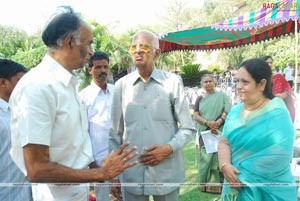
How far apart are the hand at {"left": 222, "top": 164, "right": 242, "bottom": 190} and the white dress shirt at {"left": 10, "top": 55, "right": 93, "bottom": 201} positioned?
105cm

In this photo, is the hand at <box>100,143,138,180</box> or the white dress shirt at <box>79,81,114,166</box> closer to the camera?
the hand at <box>100,143,138,180</box>

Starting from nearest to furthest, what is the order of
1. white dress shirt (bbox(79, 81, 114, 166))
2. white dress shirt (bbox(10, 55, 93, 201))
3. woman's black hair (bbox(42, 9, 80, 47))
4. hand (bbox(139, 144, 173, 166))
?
white dress shirt (bbox(10, 55, 93, 201))
woman's black hair (bbox(42, 9, 80, 47))
hand (bbox(139, 144, 173, 166))
white dress shirt (bbox(79, 81, 114, 166))

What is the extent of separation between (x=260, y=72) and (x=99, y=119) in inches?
67.0

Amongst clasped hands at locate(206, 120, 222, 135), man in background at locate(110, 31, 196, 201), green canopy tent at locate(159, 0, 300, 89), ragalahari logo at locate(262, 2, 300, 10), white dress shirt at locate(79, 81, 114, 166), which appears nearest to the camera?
man in background at locate(110, 31, 196, 201)

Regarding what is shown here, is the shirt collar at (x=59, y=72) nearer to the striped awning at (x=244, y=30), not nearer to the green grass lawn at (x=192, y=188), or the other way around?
the green grass lawn at (x=192, y=188)

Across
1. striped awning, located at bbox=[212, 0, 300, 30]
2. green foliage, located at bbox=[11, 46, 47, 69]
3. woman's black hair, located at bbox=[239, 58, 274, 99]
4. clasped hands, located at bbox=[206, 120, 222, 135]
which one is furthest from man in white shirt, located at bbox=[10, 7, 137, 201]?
green foliage, located at bbox=[11, 46, 47, 69]

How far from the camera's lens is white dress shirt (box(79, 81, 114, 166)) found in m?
3.16

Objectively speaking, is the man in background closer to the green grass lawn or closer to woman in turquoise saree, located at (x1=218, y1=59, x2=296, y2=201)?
woman in turquoise saree, located at (x1=218, y1=59, x2=296, y2=201)

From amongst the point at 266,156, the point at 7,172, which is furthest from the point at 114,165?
the point at 266,156

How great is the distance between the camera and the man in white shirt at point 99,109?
317 cm

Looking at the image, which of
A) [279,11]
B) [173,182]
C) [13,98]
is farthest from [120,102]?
[279,11]

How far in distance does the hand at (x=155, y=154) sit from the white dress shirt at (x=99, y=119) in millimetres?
1212

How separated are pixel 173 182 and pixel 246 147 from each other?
0.57 metres

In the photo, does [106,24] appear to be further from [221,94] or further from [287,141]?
[287,141]
